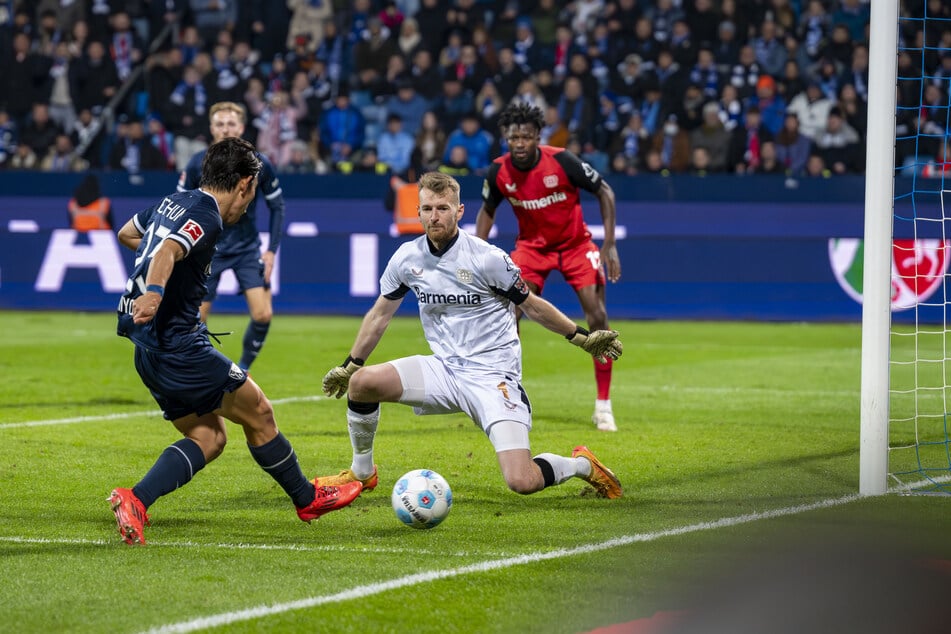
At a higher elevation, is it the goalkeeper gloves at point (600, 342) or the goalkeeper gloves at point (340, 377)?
the goalkeeper gloves at point (600, 342)

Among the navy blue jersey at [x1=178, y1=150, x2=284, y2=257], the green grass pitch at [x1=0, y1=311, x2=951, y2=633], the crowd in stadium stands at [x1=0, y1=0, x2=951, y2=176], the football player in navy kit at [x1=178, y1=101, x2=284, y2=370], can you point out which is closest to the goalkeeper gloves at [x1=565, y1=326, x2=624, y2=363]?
the green grass pitch at [x1=0, y1=311, x2=951, y2=633]

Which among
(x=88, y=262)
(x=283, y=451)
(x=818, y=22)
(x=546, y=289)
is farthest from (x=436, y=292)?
(x=818, y=22)

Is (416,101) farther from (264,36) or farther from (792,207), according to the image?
(792,207)

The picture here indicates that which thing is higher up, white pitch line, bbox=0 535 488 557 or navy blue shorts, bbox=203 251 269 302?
navy blue shorts, bbox=203 251 269 302

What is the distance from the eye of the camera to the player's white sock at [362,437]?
7066 mm

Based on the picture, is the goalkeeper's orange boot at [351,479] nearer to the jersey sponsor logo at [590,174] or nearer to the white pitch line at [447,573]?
the white pitch line at [447,573]

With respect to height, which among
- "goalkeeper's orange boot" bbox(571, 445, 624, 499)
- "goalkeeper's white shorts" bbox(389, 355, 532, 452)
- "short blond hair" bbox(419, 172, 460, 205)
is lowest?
"goalkeeper's orange boot" bbox(571, 445, 624, 499)

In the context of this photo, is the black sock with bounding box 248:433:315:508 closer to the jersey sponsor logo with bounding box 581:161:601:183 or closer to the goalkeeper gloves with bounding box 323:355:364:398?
the goalkeeper gloves with bounding box 323:355:364:398

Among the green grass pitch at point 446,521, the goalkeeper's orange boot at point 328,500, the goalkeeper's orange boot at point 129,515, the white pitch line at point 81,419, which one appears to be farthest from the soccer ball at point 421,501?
the white pitch line at point 81,419

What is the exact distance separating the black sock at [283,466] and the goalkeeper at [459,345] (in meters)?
0.34

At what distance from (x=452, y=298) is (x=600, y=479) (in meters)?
1.19

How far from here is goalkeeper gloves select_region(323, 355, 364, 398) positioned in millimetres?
6801

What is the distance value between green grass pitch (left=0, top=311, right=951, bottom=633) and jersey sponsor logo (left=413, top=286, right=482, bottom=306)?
1.01 m

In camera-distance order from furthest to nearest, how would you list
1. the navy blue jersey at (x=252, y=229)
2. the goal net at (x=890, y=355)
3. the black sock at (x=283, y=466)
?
the navy blue jersey at (x=252, y=229) → the goal net at (x=890, y=355) → the black sock at (x=283, y=466)
